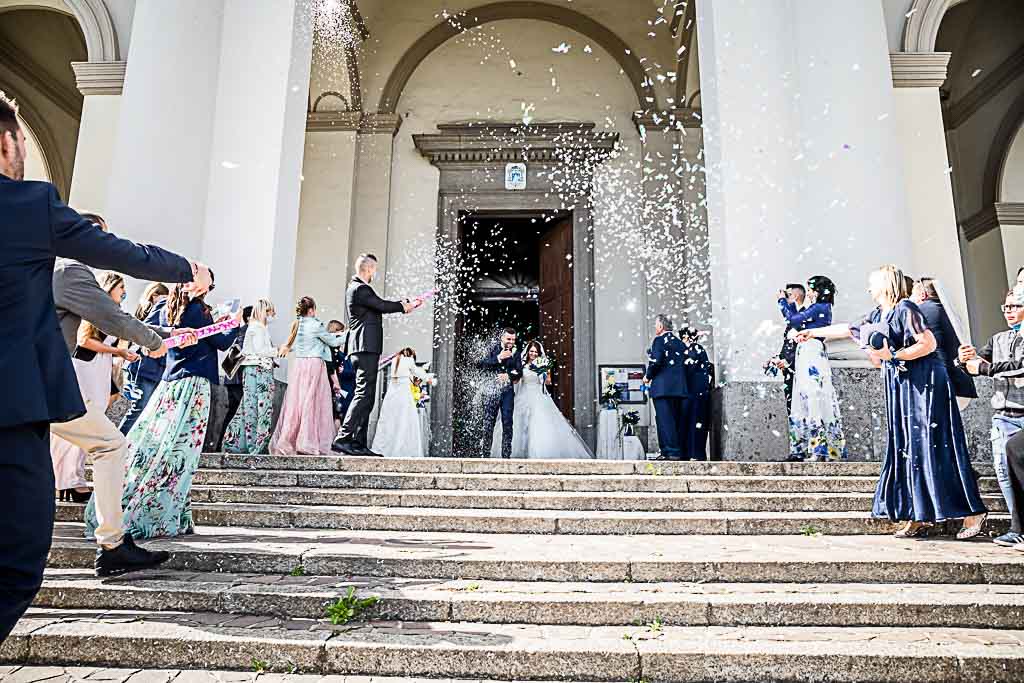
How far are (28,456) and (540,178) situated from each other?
10712 millimetres

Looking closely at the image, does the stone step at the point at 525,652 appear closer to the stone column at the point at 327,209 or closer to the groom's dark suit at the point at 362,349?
the groom's dark suit at the point at 362,349

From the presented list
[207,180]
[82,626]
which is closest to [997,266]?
[207,180]

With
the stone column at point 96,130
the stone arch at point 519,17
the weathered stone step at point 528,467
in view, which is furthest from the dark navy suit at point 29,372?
the stone arch at point 519,17

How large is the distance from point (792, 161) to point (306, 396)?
19.6ft

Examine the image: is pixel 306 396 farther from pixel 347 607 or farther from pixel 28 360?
pixel 28 360

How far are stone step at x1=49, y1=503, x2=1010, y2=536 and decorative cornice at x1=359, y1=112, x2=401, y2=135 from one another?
8694 millimetres

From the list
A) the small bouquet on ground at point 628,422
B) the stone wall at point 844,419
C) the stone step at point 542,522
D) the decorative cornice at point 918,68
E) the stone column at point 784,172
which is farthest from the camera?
the small bouquet on ground at point 628,422

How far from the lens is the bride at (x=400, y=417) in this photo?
8.64m

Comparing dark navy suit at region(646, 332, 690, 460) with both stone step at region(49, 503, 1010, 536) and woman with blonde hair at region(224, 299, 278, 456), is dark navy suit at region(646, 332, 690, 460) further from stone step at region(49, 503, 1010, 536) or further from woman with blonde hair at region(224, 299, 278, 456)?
woman with blonde hair at region(224, 299, 278, 456)

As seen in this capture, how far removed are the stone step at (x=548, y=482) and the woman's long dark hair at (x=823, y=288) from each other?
224 centimetres

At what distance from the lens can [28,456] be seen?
1.72 m

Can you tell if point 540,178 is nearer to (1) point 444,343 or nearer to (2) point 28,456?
(1) point 444,343

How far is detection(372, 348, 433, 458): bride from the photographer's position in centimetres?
864

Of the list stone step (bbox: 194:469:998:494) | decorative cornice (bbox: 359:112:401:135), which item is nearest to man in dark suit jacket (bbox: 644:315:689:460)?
stone step (bbox: 194:469:998:494)
